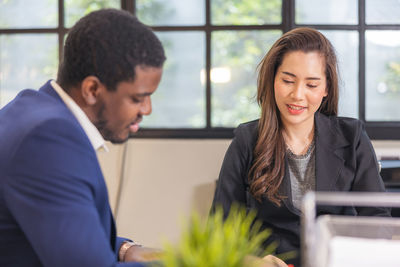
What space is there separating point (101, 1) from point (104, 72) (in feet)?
7.22

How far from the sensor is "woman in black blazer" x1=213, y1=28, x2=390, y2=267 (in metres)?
1.51

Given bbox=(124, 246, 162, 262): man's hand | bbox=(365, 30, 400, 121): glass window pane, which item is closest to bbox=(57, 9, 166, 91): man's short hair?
bbox=(124, 246, 162, 262): man's hand

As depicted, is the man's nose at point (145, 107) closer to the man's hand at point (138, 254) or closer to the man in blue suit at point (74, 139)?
the man in blue suit at point (74, 139)

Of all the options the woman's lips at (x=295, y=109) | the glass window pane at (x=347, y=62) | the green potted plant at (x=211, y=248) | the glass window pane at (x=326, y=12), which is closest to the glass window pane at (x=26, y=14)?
the glass window pane at (x=326, y=12)

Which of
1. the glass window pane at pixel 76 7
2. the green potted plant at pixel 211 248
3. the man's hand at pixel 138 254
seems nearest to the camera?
the green potted plant at pixel 211 248

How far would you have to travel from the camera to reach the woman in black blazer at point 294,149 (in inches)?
59.5

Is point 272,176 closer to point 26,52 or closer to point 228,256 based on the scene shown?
point 228,256

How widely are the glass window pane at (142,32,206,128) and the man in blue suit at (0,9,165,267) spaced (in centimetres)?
186

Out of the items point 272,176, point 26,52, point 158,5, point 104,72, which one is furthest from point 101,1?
point 104,72

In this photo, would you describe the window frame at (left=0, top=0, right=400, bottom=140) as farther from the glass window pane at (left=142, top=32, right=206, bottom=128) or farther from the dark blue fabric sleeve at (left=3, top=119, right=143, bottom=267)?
the dark blue fabric sleeve at (left=3, top=119, right=143, bottom=267)

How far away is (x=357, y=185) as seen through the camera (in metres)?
1.56

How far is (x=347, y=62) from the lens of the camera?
2.79m

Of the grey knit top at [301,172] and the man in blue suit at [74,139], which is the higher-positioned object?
the man in blue suit at [74,139]

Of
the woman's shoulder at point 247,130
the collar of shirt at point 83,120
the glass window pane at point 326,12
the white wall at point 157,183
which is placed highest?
the glass window pane at point 326,12
